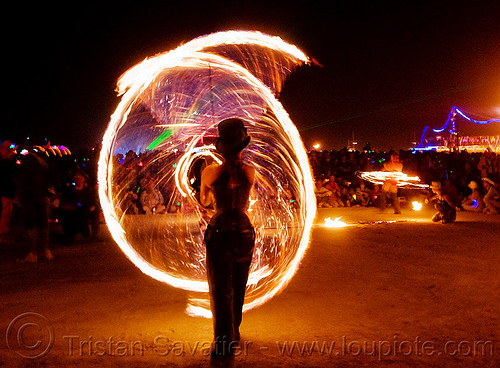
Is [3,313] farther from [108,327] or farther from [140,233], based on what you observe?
[140,233]

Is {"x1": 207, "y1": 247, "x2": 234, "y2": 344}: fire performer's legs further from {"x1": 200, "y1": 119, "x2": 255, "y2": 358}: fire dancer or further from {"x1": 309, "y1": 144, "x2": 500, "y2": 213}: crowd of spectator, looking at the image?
{"x1": 309, "y1": 144, "x2": 500, "y2": 213}: crowd of spectator

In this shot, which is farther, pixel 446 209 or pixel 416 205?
pixel 416 205

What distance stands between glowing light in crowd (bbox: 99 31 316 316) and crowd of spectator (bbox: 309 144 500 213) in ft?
4.94

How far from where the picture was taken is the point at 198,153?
7012 mm

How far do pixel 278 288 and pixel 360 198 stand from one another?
1211cm

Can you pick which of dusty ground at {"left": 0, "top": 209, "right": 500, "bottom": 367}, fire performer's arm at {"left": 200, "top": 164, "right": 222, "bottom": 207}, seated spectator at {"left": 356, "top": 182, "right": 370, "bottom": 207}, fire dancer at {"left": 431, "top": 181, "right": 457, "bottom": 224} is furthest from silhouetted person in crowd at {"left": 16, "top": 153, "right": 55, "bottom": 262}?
seated spectator at {"left": 356, "top": 182, "right": 370, "bottom": 207}

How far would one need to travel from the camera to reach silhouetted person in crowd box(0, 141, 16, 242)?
9.19 metres

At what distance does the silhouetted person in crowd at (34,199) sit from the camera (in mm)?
7438

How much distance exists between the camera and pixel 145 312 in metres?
4.90

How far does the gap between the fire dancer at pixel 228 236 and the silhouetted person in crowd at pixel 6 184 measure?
6.72 metres

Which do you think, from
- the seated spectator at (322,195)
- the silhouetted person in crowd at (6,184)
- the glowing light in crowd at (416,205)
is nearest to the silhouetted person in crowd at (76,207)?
the silhouetted person in crowd at (6,184)

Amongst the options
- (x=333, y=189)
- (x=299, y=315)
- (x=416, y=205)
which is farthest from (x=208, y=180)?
(x=333, y=189)
